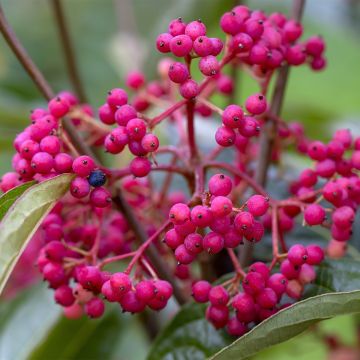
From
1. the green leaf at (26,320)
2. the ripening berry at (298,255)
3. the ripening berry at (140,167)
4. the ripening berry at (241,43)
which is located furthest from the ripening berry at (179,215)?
the green leaf at (26,320)

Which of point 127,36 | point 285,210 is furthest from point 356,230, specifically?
point 127,36

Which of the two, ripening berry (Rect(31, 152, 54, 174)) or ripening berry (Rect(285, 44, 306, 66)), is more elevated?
ripening berry (Rect(31, 152, 54, 174))

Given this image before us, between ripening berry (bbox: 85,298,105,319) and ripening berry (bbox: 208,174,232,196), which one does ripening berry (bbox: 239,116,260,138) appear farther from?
ripening berry (bbox: 85,298,105,319)

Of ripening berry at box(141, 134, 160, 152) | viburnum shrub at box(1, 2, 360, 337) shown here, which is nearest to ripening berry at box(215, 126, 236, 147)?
viburnum shrub at box(1, 2, 360, 337)

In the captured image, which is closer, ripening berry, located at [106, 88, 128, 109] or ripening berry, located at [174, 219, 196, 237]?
→ ripening berry, located at [174, 219, 196, 237]

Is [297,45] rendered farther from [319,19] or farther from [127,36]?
[319,19]

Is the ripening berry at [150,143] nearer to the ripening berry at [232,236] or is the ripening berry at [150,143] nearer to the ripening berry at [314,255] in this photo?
the ripening berry at [232,236]
